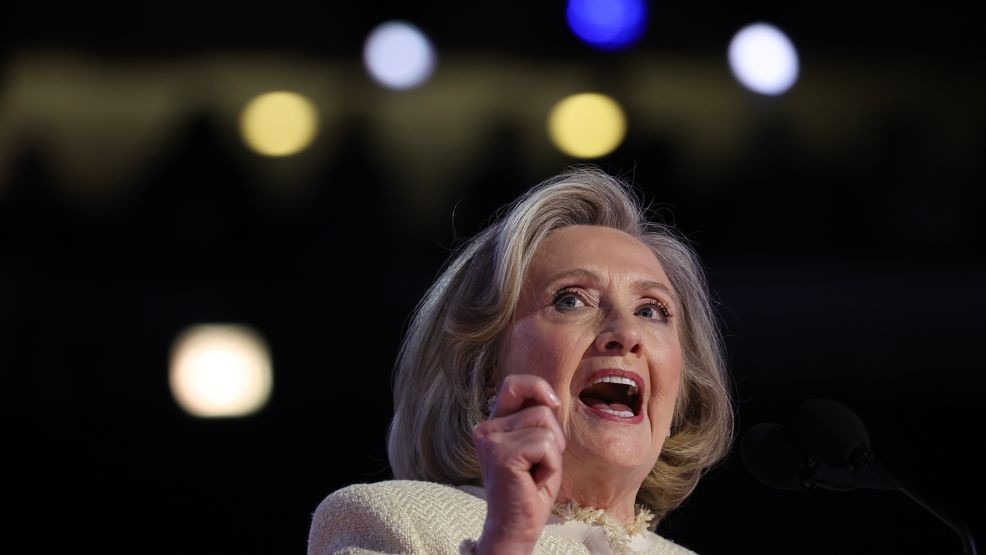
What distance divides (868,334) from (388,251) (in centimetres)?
141

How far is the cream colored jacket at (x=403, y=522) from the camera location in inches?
77.2

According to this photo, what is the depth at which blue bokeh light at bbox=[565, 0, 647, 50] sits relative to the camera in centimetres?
435

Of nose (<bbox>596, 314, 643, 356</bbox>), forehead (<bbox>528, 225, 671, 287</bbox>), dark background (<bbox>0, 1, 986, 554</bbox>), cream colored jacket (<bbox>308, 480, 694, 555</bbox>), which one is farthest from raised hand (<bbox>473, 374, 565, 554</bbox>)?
dark background (<bbox>0, 1, 986, 554</bbox>)

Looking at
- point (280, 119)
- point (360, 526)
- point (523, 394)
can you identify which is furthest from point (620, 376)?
point (280, 119)

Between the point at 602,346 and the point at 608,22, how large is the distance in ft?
7.53

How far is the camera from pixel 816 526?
376cm

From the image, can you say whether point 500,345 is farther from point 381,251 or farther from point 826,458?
point 381,251

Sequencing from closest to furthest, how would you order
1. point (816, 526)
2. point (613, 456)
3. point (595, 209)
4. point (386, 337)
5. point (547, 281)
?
point (613, 456), point (547, 281), point (595, 209), point (816, 526), point (386, 337)

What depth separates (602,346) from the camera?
2260 mm

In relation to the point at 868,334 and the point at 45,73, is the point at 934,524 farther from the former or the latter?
the point at 45,73

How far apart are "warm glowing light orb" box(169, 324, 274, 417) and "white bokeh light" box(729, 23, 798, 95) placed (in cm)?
166

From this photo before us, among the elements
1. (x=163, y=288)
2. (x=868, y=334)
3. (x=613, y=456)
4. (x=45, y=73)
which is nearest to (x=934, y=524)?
(x=868, y=334)

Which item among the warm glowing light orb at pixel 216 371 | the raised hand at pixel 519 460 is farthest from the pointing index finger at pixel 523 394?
the warm glowing light orb at pixel 216 371

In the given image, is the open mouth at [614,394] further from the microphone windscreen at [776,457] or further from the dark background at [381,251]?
the dark background at [381,251]
